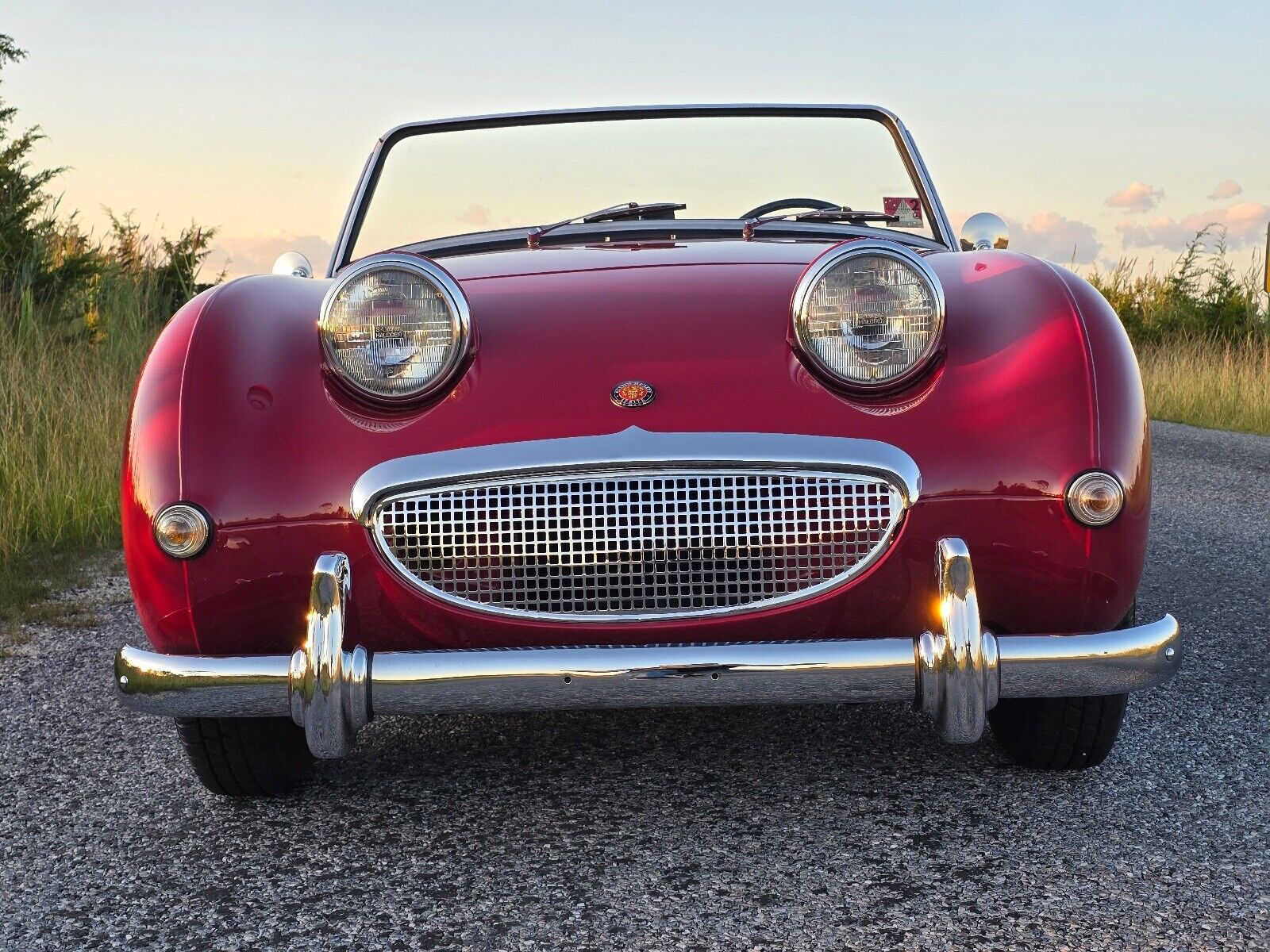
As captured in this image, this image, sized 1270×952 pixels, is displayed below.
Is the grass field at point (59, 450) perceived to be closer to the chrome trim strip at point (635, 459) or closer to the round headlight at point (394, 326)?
the round headlight at point (394, 326)

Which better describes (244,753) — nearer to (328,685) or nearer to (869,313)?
(328,685)

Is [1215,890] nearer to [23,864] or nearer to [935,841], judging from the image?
[935,841]

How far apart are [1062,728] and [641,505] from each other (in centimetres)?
92

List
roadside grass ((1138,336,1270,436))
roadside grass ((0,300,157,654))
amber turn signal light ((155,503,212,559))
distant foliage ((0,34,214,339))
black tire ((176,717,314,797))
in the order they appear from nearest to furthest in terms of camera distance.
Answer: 1. amber turn signal light ((155,503,212,559))
2. black tire ((176,717,314,797))
3. roadside grass ((0,300,157,654))
4. distant foliage ((0,34,214,339))
5. roadside grass ((1138,336,1270,436))

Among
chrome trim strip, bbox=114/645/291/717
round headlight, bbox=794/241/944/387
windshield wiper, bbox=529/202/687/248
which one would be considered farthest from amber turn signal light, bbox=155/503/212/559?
windshield wiper, bbox=529/202/687/248

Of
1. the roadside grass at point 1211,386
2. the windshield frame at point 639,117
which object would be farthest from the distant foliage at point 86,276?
the roadside grass at point 1211,386

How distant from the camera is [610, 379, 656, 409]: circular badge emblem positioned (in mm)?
2205

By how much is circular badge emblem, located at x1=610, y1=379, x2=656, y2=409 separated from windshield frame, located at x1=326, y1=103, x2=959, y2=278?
154 centimetres

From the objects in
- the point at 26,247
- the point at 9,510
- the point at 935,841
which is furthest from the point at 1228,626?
the point at 26,247

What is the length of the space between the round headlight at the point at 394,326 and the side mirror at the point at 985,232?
5.57ft

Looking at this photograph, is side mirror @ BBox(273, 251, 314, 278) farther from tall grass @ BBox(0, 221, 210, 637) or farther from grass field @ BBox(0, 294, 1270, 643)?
grass field @ BBox(0, 294, 1270, 643)

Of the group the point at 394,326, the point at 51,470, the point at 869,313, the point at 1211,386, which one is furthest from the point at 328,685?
the point at 1211,386

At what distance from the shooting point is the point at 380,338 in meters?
2.27

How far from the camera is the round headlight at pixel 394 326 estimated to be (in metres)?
2.26
